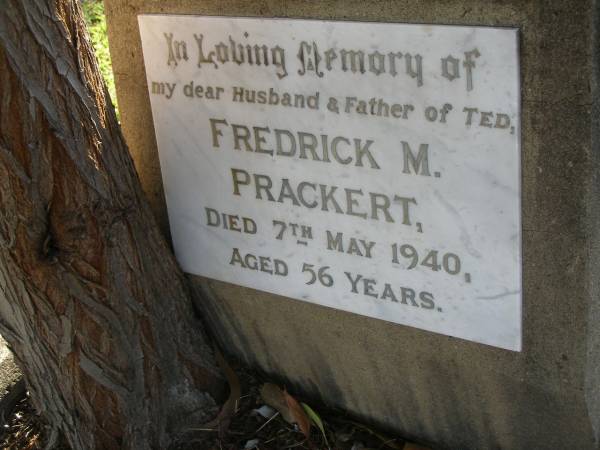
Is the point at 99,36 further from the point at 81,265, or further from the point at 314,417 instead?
the point at 314,417

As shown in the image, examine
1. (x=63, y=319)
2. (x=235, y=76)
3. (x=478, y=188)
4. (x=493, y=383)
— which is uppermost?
(x=235, y=76)

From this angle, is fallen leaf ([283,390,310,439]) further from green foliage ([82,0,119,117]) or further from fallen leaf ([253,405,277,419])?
green foliage ([82,0,119,117])

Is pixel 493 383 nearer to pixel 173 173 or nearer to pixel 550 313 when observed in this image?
pixel 550 313

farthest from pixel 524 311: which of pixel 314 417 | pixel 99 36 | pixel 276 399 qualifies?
pixel 99 36

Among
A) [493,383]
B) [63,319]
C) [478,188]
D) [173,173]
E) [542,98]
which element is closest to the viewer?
[542,98]

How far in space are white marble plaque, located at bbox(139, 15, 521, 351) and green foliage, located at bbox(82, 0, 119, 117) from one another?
75.8 inches

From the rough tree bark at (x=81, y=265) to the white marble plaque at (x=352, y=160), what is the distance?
221 millimetres

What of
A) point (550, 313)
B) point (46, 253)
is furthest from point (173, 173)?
point (550, 313)

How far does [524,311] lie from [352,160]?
1.91 ft

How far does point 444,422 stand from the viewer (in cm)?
261

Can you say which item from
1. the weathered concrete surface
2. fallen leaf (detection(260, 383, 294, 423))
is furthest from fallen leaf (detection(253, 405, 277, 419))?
the weathered concrete surface

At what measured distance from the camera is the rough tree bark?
237 centimetres

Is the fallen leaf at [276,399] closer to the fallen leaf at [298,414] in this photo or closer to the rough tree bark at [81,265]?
the fallen leaf at [298,414]

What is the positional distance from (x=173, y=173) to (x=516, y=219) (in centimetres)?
114
